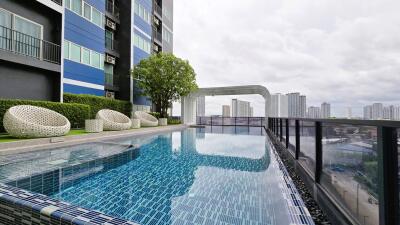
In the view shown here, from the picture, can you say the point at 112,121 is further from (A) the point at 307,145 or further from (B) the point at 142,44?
(B) the point at 142,44

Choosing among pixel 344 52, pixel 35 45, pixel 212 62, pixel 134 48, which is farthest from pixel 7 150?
pixel 344 52

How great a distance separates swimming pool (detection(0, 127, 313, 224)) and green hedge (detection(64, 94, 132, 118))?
7.39m

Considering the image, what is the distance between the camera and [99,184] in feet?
14.0

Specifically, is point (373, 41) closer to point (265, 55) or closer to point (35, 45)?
point (265, 55)

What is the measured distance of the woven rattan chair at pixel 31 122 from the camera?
7.70m

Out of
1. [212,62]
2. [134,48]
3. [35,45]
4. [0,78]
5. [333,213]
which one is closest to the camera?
[333,213]

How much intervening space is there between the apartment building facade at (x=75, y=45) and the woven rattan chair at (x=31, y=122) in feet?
7.35

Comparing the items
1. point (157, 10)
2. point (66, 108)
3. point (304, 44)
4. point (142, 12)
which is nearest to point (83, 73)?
point (66, 108)

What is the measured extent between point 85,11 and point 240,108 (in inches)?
760

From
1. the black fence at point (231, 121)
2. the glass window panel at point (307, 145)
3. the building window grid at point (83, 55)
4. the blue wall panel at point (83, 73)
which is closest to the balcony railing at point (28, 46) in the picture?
the blue wall panel at point (83, 73)

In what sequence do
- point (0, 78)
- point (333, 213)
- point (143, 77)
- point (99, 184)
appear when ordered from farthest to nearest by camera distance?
point (143, 77)
point (0, 78)
point (99, 184)
point (333, 213)

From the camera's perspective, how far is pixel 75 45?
1502 cm

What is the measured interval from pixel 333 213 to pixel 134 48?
2112 centimetres

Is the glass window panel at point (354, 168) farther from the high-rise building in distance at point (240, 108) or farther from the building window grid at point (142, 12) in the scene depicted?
the high-rise building in distance at point (240, 108)
